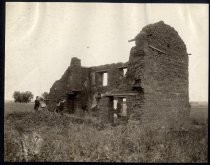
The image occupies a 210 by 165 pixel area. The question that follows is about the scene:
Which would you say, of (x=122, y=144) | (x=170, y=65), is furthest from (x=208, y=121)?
(x=170, y=65)

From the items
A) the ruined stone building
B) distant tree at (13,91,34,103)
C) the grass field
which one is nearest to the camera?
the grass field

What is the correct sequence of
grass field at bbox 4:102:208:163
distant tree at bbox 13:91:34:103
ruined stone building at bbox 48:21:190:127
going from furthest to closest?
distant tree at bbox 13:91:34:103, ruined stone building at bbox 48:21:190:127, grass field at bbox 4:102:208:163

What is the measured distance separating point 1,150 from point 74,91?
14.6m

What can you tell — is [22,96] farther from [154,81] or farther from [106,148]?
[106,148]

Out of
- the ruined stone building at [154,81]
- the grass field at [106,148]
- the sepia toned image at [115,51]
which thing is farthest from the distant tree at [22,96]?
the grass field at [106,148]

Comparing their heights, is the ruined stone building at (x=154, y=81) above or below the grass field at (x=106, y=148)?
above

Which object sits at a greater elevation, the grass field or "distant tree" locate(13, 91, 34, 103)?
"distant tree" locate(13, 91, 34, 103)

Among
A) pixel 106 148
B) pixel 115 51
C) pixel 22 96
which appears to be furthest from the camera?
pixel 22 96

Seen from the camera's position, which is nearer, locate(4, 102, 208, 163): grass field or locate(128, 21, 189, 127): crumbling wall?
locate(4, 102, 208, 163): grass field

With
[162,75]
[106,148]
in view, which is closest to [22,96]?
[162,75]

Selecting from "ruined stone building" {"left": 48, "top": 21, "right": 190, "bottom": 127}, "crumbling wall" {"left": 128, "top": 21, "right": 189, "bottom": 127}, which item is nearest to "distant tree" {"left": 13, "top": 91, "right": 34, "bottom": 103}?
"ruined stone building" {"left": 48, "top": 21, "right": 190, "bottom": 127}

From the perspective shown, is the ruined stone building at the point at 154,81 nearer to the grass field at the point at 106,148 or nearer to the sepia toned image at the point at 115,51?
the sepia toned image at the point at 115,51

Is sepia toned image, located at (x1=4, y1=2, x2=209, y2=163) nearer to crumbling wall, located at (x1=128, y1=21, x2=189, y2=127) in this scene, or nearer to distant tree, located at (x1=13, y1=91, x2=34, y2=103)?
crumbling wall, located at (x1=128, y1=21, x2=189, y2=127)

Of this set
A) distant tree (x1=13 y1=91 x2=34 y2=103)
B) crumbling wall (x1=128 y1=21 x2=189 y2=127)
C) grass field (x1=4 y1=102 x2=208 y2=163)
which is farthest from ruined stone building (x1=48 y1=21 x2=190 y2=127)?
distant tree (x1=13 y1=91 x2=34 y2=103)
